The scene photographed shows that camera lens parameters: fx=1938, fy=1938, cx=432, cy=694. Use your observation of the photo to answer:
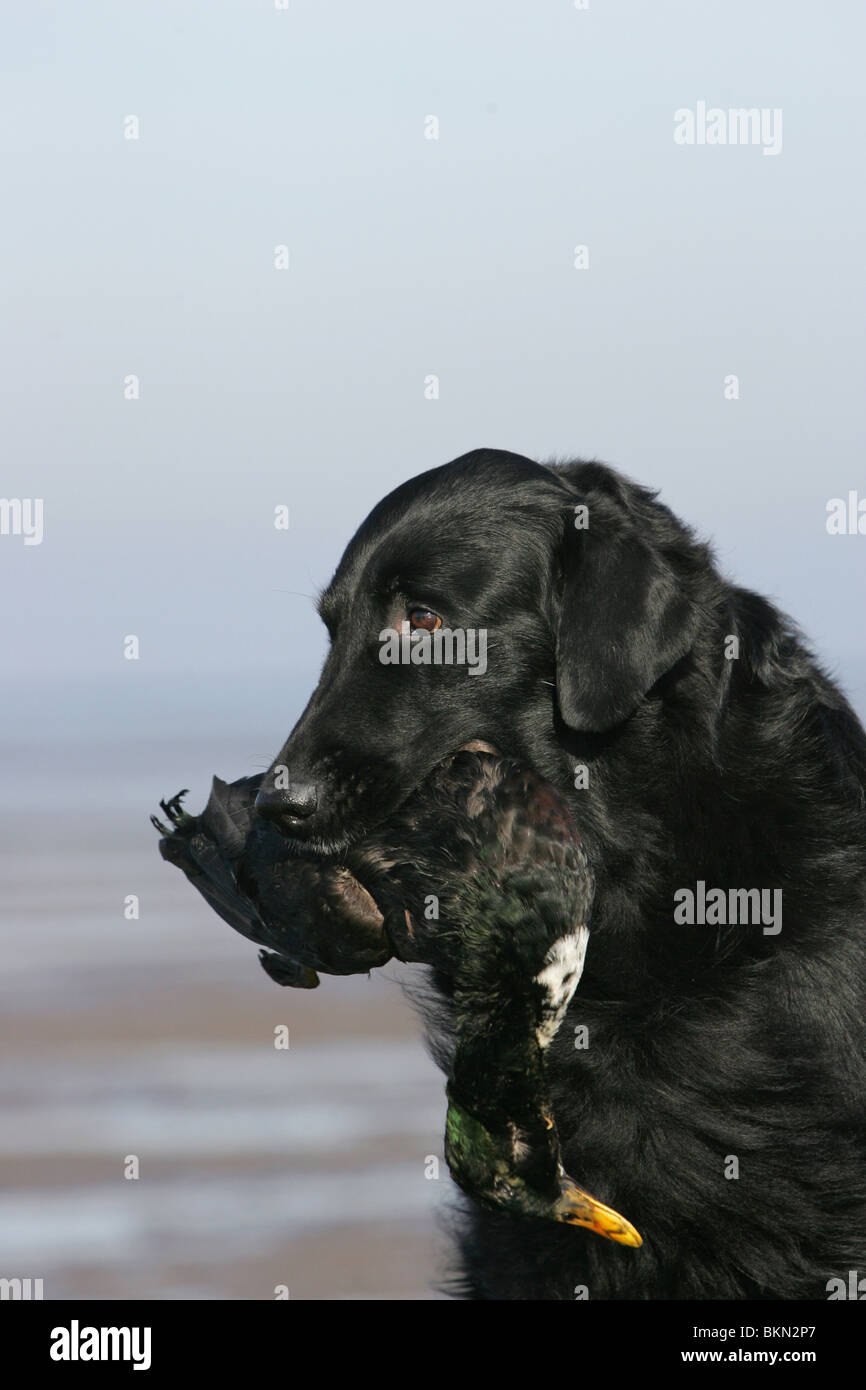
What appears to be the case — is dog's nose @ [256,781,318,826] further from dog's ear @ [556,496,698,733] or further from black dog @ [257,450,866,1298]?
dog's ear @ [556,496,698,733]

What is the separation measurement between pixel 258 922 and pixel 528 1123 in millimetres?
1051

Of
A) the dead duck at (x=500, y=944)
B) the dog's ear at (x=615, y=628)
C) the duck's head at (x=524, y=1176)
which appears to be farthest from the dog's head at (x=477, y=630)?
the duck's head at (x=524, y=1176)

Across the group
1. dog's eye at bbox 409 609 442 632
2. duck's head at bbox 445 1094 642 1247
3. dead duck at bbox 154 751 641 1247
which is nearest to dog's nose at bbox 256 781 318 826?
dead duck at bbox 154 751 641 1247

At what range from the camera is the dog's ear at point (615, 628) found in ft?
17.5

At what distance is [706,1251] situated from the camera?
538 cm

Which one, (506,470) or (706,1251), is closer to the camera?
(706,1251)

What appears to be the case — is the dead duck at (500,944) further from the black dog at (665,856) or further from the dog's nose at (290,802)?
the black dog at (665,856)

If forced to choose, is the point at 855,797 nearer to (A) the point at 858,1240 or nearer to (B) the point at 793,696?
(B) the point at 793,696

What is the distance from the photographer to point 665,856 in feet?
18.1

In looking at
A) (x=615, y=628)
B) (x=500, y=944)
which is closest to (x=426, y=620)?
(x=615, y=628)

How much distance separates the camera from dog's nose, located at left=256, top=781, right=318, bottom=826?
5.29m

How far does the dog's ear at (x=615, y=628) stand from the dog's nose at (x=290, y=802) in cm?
74

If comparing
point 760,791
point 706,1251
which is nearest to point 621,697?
point 760,791

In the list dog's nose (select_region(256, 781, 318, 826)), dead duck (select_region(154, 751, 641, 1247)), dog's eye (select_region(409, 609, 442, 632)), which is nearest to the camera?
dead duck (select_region(154, 751, 641, 1247))
